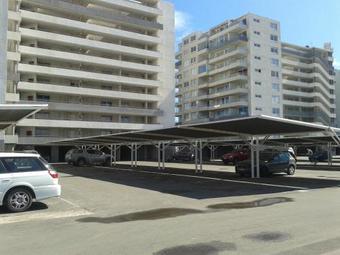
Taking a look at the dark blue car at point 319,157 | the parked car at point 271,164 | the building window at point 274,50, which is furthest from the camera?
the building window at point 274,50

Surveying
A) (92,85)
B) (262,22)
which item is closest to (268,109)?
(262,22)

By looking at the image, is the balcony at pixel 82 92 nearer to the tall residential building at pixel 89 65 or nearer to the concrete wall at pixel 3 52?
the tall residential building at pixel 89 65

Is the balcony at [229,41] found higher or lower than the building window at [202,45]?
lower

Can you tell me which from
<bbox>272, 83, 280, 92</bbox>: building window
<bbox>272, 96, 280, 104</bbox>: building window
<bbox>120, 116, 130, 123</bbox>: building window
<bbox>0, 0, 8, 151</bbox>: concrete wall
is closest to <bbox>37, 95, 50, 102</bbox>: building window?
<bbox>120, 116, 130, 123</bbox>: building window

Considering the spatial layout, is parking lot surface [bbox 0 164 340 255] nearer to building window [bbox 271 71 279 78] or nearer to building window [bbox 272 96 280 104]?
building window [bbox 272 96 280 104]

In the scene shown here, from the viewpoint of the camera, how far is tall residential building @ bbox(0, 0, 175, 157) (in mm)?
60688

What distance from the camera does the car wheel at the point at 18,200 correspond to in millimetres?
12039

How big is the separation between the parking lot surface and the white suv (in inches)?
15.9

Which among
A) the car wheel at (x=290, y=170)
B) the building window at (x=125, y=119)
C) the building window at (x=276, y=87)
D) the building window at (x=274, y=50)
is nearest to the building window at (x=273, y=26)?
the building window at (x=274, y=50)

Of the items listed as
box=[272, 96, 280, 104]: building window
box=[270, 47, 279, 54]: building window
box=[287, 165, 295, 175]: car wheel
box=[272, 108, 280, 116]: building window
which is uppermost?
box=[270, 47, 279, 54]: building window

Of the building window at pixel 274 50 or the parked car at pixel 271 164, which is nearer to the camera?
the parked car at pixel 271 164

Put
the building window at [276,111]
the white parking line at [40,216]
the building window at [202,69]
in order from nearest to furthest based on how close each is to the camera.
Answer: the white parking line at [40,216] < the building window at [276,111] < the building window at [202,69]

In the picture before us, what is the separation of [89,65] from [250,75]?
1356 inches

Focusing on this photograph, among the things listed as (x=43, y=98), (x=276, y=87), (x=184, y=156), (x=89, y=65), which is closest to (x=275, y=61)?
(x=276, y=87)
